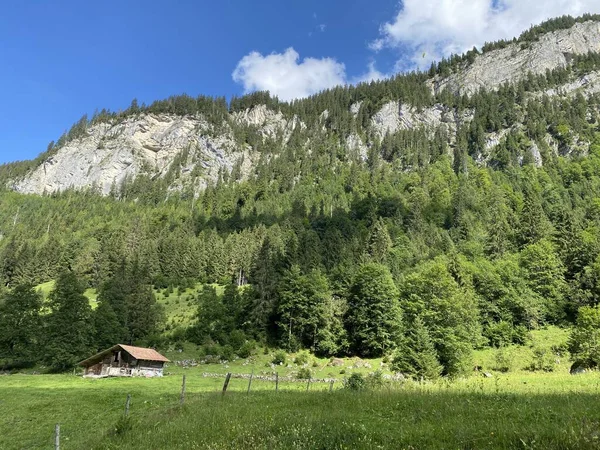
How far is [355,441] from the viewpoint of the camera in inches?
342

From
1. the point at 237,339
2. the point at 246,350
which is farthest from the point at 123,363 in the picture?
the point at 237,339

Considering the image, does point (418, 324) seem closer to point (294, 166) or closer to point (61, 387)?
point (61, 387)

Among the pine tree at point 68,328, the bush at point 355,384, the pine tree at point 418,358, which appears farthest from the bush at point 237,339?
the bush at point 355,384

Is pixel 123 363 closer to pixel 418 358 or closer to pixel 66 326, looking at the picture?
pixel 66 326

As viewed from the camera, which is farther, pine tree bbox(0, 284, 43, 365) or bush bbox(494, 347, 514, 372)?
pine tree bbox(0, 284, 43, 365)

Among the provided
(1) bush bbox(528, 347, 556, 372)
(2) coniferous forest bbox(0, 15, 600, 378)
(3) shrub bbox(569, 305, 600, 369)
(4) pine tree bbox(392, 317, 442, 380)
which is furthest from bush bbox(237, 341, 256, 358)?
(3) shrub bbox(569, 305, 600, 369)

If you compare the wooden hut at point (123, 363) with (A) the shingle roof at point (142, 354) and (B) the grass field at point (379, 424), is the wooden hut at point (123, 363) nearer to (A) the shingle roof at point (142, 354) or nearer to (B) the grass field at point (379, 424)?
(A) the shingle roof at point (142, 354)

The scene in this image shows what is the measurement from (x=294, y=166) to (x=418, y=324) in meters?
165

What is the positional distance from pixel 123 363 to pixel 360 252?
64.7 metres

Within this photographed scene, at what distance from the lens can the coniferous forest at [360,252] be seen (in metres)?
61.8

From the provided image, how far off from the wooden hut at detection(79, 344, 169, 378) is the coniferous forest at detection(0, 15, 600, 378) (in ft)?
27.0

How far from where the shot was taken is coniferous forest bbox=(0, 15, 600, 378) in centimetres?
6175

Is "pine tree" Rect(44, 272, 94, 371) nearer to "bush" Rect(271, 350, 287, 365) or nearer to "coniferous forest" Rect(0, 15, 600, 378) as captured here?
"coniferous forest" Rect(0, 15, 600, 378)

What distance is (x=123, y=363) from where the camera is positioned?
50.8 m
